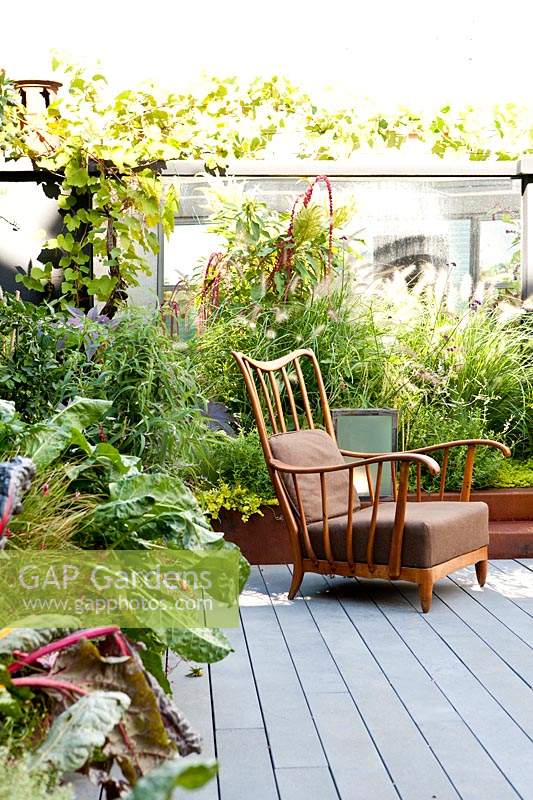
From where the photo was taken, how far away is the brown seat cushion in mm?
4383

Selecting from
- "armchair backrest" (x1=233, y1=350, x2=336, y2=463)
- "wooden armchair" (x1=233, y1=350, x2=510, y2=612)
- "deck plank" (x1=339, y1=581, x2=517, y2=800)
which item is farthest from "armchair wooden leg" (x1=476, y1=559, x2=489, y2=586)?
"armchair backrest" (x1=233, y1=350, x2=336, y2=463)

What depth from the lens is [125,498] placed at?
112 inches

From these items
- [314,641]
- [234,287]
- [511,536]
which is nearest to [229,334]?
[234,287]

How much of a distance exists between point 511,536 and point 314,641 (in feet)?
6.57

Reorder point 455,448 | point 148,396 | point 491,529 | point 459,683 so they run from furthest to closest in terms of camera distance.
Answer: point 455,448 < point 491,529 < point 148,396 < point 459,683

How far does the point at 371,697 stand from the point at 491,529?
8.53ft

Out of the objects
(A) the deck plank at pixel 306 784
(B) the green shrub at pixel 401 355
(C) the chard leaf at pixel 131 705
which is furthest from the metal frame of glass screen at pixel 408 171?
(C) the chard leaf at pixel 131 705

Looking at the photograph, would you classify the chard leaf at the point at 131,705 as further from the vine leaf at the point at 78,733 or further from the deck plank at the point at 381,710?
the deck plank at the point at 381,710

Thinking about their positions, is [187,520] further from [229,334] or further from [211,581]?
[229,334]

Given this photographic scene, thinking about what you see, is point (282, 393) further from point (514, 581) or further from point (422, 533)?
point (422, 533)

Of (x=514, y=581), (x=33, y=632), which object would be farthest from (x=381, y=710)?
(x=514, y=581)

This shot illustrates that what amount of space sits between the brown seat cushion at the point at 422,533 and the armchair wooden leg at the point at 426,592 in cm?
7

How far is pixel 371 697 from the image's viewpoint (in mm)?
3281

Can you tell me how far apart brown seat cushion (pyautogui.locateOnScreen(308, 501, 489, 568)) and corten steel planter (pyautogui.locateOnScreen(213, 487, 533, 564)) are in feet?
2.66
